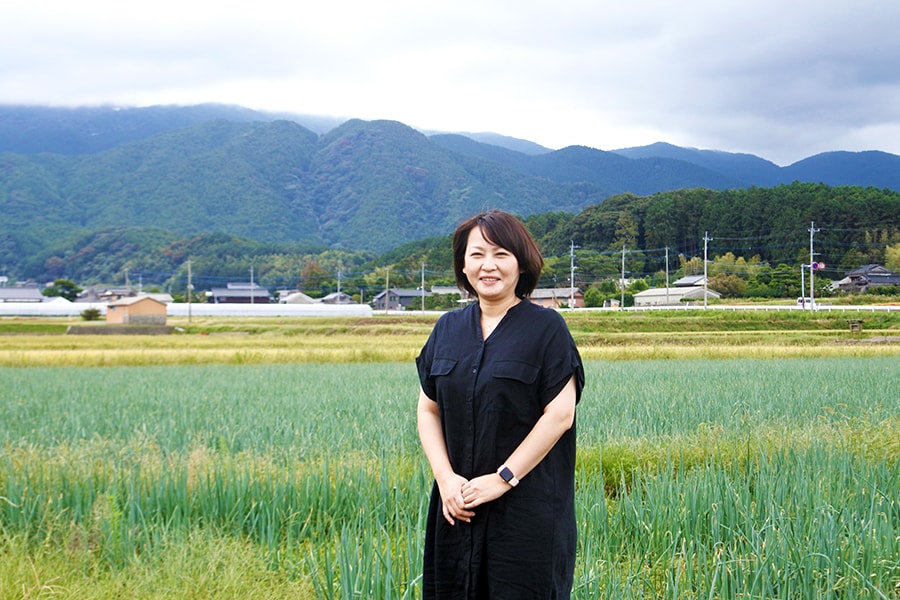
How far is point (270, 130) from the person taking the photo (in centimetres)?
18100

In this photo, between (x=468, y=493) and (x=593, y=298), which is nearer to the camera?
(x=468, y=493)

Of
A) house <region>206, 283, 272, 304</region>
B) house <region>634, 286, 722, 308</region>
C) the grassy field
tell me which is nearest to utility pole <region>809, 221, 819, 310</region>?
the grassy field

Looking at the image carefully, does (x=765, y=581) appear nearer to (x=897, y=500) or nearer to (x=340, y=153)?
(x=897, y=500)

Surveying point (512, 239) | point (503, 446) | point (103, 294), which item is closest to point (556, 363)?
point (503, 446)

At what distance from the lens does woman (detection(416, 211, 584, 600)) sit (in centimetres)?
202

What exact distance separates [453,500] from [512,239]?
0.80 metres

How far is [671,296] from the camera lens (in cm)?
4859

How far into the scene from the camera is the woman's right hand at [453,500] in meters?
2.03

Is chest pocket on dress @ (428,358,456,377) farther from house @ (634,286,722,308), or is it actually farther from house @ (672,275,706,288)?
house @ (672,275,706,288)

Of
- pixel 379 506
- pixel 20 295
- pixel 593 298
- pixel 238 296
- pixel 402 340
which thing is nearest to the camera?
pixel 379 506

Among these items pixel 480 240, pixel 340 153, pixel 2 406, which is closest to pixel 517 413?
pixel 480 240

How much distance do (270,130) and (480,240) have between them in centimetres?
18955

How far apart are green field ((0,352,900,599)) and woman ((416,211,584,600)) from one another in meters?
0.36

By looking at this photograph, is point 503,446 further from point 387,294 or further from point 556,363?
point 387,294
